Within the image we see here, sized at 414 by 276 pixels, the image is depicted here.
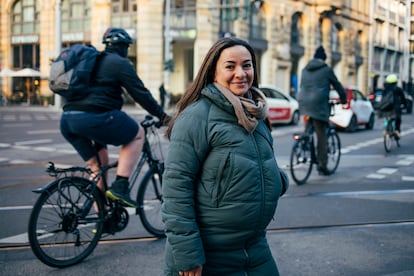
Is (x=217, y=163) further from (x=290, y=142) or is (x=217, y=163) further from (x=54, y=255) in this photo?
(x=290, y=142)

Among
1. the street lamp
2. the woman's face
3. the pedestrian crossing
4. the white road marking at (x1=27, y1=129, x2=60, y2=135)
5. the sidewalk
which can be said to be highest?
the street lamp

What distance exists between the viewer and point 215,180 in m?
2.27

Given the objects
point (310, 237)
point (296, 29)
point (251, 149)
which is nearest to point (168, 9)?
point (296, 29)

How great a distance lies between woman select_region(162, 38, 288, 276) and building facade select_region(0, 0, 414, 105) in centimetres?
2302

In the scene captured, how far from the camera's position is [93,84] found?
4.11 metres

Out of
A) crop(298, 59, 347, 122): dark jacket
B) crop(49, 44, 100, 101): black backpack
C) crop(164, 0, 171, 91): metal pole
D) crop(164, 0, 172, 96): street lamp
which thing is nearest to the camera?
crop(49, 44, 100, 101): black backpack

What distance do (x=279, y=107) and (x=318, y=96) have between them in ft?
37.5

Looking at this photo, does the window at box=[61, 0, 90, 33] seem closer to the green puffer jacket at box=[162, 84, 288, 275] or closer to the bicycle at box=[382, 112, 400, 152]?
the bicycle at box=[382, 112, 400, 152]

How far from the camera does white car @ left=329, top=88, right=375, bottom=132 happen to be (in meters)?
16.7

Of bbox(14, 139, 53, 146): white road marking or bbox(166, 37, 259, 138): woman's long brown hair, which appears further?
bbox(14, 139, 53, 146): white road marking

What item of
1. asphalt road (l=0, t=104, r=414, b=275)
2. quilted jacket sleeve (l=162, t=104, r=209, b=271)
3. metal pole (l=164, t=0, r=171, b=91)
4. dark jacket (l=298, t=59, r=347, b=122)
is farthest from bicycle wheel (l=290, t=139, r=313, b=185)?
metal pole (l=164, t=0, r=171, b=91)

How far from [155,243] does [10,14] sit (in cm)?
3848

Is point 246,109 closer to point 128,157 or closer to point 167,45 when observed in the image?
point 128,157

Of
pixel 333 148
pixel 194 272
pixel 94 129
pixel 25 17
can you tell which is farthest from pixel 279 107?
pixel 25 17
